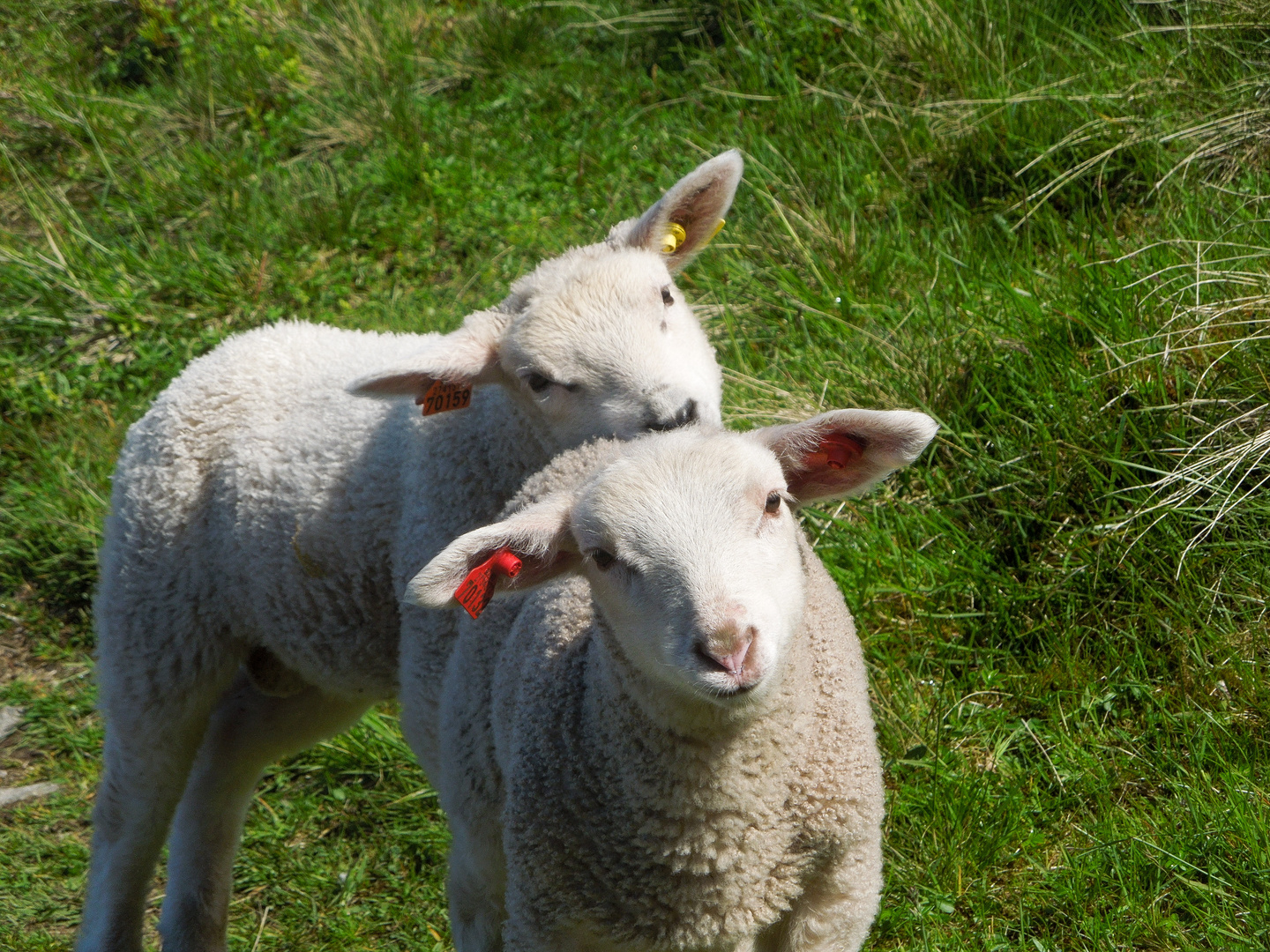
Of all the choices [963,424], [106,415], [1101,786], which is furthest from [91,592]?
[1101,786]

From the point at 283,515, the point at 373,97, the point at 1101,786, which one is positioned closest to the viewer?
the point at 1101,786

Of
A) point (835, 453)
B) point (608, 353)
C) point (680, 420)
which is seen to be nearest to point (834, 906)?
point (835, 453)

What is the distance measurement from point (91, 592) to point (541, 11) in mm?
3877

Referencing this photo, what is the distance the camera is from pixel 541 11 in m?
6.64

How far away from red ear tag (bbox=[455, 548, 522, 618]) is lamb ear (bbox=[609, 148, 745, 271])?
1491mm

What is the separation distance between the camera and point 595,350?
3025 millimetres

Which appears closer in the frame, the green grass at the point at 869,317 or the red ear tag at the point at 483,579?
the red ear tag at the point at 483,579

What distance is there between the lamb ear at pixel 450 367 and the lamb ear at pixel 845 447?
107 cm

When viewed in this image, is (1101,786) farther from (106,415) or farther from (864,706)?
(106,415)

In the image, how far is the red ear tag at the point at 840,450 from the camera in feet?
7.72

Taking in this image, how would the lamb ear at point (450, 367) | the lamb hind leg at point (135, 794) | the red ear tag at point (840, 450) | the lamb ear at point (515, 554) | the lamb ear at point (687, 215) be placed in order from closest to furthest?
1. the lamb ear at point (515, 554)
2. the red ear tag at point (840, 450)
3. the lamb ear at point (450, 367)
4. the lamb ear at point (687, 215)
5. the lamb hind leg at point (135, 794)

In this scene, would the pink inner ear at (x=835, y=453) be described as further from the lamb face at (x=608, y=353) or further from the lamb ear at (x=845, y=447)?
the lamb face at (x=608, y=353)

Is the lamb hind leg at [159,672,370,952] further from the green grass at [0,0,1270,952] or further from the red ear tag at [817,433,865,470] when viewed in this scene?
the red ear tag at [817,433,865,470]

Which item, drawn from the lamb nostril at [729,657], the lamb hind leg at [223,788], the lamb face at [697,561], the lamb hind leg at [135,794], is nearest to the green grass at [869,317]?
the lamb hind leg at [223,788]
